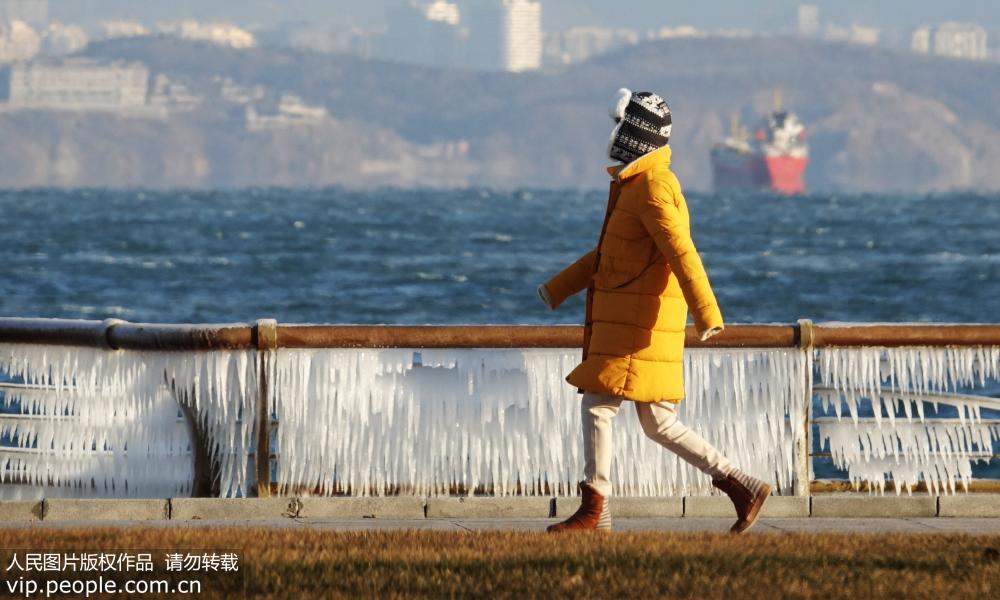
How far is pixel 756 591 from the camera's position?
5.29 m

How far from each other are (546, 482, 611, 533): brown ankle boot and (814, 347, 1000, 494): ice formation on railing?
4.78 ft

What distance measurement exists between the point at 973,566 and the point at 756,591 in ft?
2.80

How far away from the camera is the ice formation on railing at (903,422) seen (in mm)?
7668

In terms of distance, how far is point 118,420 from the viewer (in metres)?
7.79

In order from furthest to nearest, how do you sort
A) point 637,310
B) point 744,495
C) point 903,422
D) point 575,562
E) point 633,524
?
point 903,422
point 633,524
point 744,495
point 637,310
point 575,562

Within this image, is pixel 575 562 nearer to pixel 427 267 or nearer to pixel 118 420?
pixel 118 420

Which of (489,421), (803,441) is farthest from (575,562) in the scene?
(803,441)

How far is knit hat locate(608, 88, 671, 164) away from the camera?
21.4ft

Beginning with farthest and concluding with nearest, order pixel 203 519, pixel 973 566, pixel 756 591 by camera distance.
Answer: pixel 203 519 < pixel 973 566 < pixel 756 591

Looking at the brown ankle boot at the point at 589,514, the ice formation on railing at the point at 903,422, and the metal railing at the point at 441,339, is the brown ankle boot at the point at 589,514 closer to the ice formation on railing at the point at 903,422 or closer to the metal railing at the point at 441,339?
the metal railing at the point at 441,339

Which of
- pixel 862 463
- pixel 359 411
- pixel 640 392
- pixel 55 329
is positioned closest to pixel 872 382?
pixel 862 463

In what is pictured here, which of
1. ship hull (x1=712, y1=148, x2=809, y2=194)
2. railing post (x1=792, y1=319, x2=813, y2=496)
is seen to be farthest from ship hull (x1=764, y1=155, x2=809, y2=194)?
railing post (x1=792, y1=319, x2=813, y2=496)

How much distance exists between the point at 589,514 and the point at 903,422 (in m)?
1.80

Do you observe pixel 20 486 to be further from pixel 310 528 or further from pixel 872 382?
pixel 872 382
